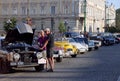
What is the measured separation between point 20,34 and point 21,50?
1.04 meters

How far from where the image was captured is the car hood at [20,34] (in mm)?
18891

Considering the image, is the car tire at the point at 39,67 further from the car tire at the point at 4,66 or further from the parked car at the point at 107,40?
the parked car at the point at 107,40

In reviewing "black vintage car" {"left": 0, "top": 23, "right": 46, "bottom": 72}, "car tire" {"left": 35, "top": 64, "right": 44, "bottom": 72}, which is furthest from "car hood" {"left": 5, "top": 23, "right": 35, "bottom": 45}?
"car tire" {"left": 35, "top": 64, "right": 44, "bottom": 72}

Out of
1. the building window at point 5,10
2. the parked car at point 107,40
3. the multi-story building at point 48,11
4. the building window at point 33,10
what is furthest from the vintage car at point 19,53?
the building window at point 5,10

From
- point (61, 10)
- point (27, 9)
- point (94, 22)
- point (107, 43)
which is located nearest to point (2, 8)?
point (27, 9)

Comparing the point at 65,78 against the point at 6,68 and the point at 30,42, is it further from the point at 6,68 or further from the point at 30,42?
the point at 30,42

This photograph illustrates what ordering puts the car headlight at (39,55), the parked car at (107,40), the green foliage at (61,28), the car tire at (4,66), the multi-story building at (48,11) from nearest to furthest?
1. the car tire at (4,66)
2. the car headlight at (39,55)
3. the parked car at (107,40)
4. the green foliage at (61,28)
5. the multi-story building at (48,11)

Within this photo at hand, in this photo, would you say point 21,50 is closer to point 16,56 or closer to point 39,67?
point 16,56

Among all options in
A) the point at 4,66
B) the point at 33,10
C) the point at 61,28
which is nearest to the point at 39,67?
the point at 4,66

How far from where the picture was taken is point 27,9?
118m

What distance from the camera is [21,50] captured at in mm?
18750

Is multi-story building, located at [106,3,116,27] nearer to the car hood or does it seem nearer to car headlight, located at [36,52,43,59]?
the car hood

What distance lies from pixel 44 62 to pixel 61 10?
98.2 meters

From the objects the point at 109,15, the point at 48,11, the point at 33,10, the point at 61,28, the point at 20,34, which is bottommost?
the point at 61,28
